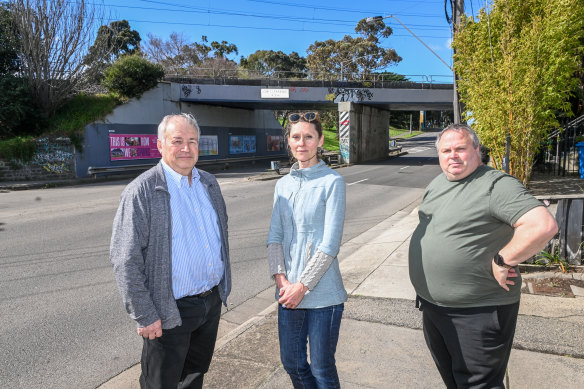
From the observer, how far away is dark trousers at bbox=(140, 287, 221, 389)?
2139 mm

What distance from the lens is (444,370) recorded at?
7.66 ft

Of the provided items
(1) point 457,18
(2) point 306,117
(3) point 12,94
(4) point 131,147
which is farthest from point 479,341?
(3) point 12,94

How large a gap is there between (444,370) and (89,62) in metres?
24.3

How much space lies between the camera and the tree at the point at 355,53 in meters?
55.4

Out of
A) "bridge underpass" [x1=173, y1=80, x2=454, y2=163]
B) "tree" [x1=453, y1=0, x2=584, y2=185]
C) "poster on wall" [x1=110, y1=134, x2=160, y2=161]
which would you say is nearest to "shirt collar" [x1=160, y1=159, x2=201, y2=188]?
"tree" [x1=453, y1=0, x2=584, y2=185]

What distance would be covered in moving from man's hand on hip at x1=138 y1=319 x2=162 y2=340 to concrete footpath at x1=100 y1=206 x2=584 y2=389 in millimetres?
1150

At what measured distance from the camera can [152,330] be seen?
202 centimetres

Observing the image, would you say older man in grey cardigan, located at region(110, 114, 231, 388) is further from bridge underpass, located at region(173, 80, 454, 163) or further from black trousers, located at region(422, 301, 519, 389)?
bridge underpass, located at region(173, 80, 454, 163)

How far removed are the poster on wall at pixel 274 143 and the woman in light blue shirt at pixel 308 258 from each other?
3133cm

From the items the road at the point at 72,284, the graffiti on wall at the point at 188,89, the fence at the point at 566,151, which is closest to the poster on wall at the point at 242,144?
the graffiti on wall at the point at 188,89

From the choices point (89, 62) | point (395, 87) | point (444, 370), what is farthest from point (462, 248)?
point (395, 87)

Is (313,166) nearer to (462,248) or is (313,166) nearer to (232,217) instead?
(462,248)

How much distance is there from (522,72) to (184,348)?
8.66m

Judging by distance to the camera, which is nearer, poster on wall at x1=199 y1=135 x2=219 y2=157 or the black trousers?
the black trousers
